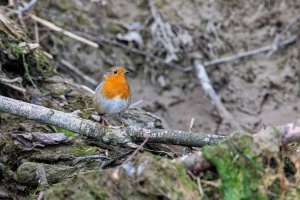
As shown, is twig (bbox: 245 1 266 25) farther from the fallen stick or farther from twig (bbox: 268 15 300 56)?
the fallen stick

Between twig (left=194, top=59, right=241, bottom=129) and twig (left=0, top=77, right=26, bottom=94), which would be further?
twig (left=194, top=59, right=241, bottom=129)

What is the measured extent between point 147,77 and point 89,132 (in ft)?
9.73

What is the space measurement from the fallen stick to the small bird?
855 mm

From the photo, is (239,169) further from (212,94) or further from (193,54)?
(193,54)

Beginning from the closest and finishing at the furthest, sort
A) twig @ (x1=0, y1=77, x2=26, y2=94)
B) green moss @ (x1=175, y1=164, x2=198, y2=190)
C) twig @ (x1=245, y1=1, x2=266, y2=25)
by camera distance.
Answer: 1. green moss @ (x1=175, y1=164, x2=198, y2=190)
2. twig @ (x1=0, y1=77, x2=26, y2=94)
3. twig @ (x1=245, y1=1, x2=266, y2=25)

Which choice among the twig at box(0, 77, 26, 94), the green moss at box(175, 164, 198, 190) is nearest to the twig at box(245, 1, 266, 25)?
the twig at box(0, 77, 26, 94)

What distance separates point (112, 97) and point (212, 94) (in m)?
2.01

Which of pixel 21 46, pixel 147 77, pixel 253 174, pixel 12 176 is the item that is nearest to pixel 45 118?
pixel 12 176

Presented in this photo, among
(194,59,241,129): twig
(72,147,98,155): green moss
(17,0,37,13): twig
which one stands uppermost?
(194,59,241,129): twig

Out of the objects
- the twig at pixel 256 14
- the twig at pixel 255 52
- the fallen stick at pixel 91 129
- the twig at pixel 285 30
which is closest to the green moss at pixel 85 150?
the fallen stick at pixel 91 129

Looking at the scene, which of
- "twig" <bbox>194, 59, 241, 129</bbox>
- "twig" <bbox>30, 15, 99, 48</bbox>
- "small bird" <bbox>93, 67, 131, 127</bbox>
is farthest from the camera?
"twig" <bbox>194, 59, 241, 129</bbox>

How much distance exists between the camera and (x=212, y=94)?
598 cm

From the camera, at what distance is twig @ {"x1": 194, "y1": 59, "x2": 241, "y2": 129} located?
5883mm

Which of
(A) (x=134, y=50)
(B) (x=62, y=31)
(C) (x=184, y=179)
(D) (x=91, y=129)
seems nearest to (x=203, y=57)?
(A) (x=134, y=50)
